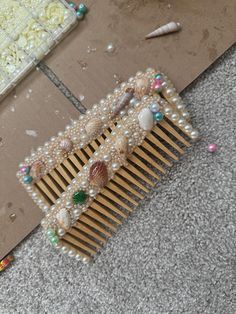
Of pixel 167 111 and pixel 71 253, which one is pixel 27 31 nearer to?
pixel 167 111

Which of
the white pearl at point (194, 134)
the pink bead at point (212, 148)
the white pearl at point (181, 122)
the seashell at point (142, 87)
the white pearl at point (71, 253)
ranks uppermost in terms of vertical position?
the seashell at point (142, 87)

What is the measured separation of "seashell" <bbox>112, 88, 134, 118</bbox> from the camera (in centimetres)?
102

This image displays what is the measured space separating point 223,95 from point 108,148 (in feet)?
0.98

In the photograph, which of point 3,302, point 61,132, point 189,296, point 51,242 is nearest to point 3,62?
point 61,132

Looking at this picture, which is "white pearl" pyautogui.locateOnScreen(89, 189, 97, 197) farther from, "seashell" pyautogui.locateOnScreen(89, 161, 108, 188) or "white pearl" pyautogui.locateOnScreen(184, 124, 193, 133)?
"white pearl" pyautogui.locateOnScreen(184, 124, 193, 133)

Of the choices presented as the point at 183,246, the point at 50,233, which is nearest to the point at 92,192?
the point at 50,233

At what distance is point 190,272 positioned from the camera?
1009 mm

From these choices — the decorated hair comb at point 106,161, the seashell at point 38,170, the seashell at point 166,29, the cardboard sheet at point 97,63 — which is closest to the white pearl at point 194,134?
the decorated hair comb at point 106,161

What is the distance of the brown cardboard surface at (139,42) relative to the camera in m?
1.04

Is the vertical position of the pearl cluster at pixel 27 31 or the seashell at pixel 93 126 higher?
the pearl cluster at pixel 27 31

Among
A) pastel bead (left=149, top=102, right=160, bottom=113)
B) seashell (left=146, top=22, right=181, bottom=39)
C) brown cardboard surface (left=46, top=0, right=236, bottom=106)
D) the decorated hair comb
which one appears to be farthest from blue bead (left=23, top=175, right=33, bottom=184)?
seashell (left=146, top=22, right=181, bottom=39)

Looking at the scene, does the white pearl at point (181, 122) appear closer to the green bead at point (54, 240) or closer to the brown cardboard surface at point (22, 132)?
the brown cardboard surface at point (22, 132)

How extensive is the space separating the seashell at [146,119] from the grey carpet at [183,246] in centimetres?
12

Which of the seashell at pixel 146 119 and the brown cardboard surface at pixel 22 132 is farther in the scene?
the brown cardboard surface at pixel 22 132
